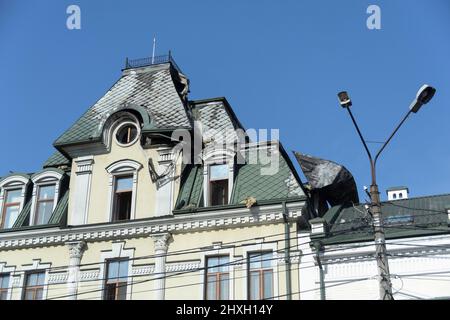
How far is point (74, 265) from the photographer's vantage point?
70.5 feet

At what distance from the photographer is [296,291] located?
19359mm

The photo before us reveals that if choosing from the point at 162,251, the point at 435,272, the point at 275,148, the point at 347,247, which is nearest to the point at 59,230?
the point at 162,251

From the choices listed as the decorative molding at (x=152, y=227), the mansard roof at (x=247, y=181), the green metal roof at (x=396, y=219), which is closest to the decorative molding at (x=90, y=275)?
the decorative molding at (x=152, y=227)

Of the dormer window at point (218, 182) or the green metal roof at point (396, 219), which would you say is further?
the dormer window at point (218, 182)

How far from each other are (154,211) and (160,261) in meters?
1.74

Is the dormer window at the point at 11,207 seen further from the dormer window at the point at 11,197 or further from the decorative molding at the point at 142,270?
the decorative molding at the point at 142,270

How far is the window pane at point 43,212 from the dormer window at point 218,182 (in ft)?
19.1

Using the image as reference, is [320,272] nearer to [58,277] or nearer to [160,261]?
[160,261]

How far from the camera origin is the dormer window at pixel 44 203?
75.6 ft

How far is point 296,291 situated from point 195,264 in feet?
10.7

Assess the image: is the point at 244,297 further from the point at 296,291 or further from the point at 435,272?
the point at 435,272

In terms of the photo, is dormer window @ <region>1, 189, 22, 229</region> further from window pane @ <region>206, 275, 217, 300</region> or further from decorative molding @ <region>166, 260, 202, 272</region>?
window pane @ <region>206, 275, 217, 300</region>

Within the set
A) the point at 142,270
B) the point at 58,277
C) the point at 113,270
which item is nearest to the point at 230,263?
the point at 142,270

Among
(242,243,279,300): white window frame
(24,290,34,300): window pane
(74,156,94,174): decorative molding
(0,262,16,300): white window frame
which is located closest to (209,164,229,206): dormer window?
(242,243,279,300): white window frame
